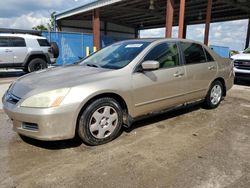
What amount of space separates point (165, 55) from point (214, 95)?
1916mm

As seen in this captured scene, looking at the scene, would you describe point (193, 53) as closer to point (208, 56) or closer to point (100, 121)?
point (208, 56)

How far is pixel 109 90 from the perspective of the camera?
350cm

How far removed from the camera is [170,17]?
1278 centimetres

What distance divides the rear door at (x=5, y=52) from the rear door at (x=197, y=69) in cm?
937

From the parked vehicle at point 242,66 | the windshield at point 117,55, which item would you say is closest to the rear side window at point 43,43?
the windshield at point 117,55

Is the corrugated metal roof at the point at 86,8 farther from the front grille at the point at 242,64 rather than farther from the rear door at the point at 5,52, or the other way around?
the front grille at the point at 242,64

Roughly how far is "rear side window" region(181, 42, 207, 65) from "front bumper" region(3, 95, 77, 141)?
261cm

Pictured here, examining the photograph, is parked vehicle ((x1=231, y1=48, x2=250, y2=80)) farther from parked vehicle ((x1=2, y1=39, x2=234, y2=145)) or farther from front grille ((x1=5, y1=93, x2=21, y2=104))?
front grille ((x1=5, y1=93, x2=21, y2=104))

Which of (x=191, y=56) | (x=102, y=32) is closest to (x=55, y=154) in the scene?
(x=191, y=56)

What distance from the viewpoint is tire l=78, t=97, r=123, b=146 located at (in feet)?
11.0

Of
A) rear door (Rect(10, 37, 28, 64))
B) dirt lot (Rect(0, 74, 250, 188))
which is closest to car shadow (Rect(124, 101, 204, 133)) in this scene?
dirt lot (Rect(0, 74, 250, 188))

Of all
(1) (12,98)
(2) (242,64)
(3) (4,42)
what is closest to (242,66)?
(2) (242,64)

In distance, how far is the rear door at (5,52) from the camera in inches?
446

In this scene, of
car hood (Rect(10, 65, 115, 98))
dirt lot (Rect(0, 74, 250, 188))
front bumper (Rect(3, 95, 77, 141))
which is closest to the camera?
dirt lot (Rect(0, 74, 250, 188))
